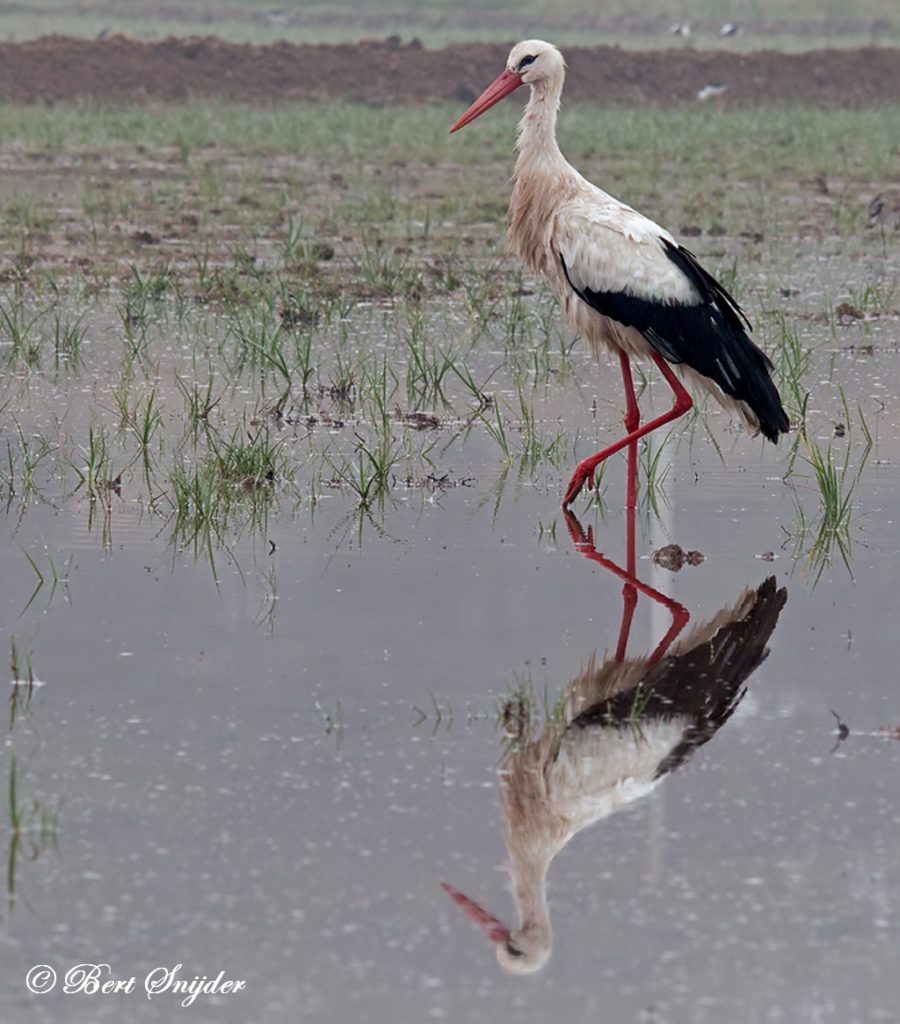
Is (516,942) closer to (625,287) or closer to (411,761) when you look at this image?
(411,761)

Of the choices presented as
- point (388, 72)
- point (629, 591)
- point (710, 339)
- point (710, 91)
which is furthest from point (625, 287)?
point (388, 72)

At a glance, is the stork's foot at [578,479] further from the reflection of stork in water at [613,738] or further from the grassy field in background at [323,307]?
the reflection of stork in water at [613,738]

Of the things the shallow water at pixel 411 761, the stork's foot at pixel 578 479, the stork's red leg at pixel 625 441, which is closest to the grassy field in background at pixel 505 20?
the stork's red leg at pixel 625 441

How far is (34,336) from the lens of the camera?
1155cm

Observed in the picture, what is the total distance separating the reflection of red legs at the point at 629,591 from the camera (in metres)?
6.19

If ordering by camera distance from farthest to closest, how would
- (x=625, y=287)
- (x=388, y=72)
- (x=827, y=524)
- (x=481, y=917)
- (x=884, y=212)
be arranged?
1. (x=388, y=72)
2. (x=884, y=212)
3. (x=625, y=287)
4. (x=827, y=524)
5. (x=481, y=917)

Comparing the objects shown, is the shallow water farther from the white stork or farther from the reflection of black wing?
the white stork

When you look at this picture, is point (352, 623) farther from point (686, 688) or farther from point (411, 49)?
point (411, 49)

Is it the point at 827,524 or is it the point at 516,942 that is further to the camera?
the point at 827,524

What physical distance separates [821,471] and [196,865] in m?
3.75

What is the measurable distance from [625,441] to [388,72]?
36997 mm

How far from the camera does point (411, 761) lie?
5105 millimetres

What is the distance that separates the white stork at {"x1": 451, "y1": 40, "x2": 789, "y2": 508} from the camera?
322 inches

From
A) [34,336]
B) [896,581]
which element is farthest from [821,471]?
[34,336]
